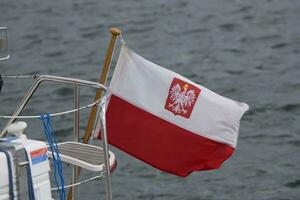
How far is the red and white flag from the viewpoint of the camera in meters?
8.72

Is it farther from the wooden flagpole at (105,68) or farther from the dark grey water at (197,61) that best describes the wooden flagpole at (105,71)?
the dark grey water at (197,61)

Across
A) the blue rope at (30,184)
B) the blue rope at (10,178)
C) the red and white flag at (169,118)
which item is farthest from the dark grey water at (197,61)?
the blue rope at (10,178)

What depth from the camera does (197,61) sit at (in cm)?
1689

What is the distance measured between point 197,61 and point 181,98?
819 cm

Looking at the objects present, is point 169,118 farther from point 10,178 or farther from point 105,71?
point 10,178

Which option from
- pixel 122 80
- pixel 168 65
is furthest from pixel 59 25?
pixel 122 80

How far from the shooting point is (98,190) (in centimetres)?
1183

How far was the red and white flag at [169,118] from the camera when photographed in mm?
8719

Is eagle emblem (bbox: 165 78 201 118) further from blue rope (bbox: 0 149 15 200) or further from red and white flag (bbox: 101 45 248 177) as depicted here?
blue rope (bbox: 0 149 15 200)

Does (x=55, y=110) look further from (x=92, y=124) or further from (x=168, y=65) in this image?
(x=92, y=124)

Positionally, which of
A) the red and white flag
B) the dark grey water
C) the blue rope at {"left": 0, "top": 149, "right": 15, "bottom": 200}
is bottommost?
the dark grey water

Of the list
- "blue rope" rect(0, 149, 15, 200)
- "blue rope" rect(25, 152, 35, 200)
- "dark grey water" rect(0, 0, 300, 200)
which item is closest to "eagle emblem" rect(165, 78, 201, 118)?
"blue rope" rect(25, 152, 35, 200)

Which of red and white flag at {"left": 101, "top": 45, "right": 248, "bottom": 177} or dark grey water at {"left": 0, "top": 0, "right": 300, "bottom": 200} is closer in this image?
red and white flag at {"left": 101, "top": 45, "right": 248, "bottom": 177}

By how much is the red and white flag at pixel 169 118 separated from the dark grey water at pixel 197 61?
113 inches
